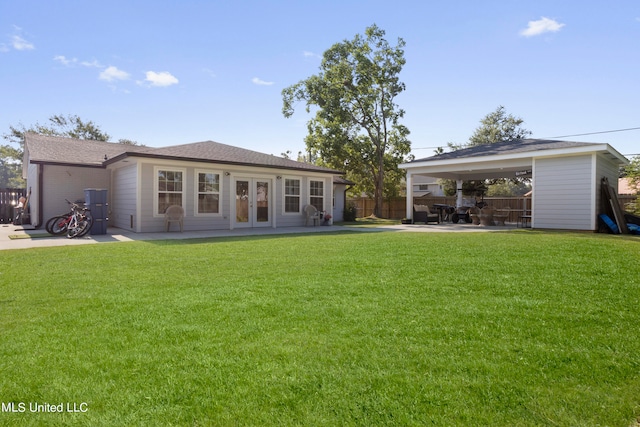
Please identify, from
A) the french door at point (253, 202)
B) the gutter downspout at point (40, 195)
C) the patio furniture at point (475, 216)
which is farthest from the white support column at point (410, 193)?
the gutter downspout at point (40, 195)

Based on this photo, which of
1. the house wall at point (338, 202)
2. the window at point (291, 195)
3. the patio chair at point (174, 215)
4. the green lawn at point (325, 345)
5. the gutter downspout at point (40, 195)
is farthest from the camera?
the house wall at point (338, 202)

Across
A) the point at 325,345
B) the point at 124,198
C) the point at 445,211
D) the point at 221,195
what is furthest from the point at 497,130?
the point at 325,345

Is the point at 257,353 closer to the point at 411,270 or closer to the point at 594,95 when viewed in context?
the point at 411,270

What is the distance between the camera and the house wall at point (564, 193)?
1180 centimetres

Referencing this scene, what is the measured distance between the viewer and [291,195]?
1471 centimetres

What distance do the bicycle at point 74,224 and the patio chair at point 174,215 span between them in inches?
79.9

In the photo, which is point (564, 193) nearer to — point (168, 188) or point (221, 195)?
point (221, 195)

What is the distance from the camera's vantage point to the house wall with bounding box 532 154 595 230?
11.8 meters

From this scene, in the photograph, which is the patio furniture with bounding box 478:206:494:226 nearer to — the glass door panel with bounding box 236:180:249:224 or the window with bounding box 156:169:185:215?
the glass door panel with bounding box 236:180:249:224

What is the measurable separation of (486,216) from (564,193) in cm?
356

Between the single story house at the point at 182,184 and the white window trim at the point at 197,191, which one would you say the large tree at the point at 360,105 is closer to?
the single story house at the point at 182,184

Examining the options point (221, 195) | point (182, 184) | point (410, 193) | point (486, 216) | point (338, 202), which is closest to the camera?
point (182, 184)

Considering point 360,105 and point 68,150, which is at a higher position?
point 360,105

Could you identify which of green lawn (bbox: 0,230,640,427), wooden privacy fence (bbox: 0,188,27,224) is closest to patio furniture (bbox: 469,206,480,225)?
green lawn (bbox: 0,230,640,427)
